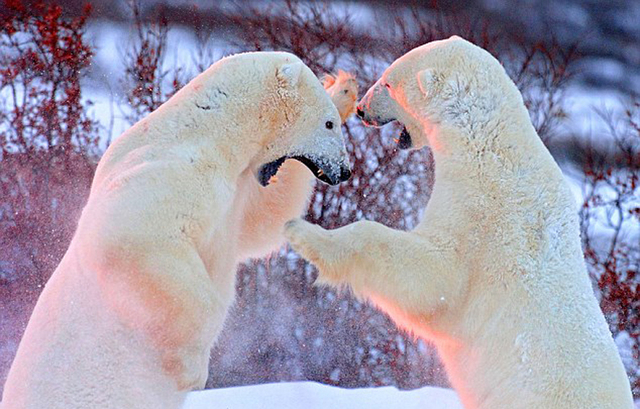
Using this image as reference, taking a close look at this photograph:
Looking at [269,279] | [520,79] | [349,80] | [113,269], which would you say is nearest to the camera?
[113,269]

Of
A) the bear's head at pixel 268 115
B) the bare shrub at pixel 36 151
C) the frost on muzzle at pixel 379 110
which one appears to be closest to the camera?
the bear's head at pixel 268 115

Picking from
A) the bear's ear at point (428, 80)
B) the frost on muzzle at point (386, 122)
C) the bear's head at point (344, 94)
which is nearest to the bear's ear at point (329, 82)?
the bear's head at point (344, 94)

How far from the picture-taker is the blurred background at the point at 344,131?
22.4 ft

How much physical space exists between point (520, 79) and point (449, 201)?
4.80m

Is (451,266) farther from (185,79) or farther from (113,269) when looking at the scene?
(185,79)

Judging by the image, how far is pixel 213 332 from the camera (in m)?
3.15

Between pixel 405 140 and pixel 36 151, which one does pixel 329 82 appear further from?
pixel 36 151

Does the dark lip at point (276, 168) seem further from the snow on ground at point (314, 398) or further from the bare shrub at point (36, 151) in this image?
the bare shrub at point (36, 151)

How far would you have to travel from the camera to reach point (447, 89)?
11.5 ft

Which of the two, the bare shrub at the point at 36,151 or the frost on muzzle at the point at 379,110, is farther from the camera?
the bare shrub at the point at 36,151

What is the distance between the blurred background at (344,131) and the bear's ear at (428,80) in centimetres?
270

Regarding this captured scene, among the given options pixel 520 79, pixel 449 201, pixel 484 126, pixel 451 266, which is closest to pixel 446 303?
pixel 451 266

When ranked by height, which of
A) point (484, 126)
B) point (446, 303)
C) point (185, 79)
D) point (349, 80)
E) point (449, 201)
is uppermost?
point (185, 79)

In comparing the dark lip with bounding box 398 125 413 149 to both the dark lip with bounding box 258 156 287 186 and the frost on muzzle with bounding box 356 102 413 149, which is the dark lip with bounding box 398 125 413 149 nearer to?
the frost on muzzle with bounding box 356 102 413 149
